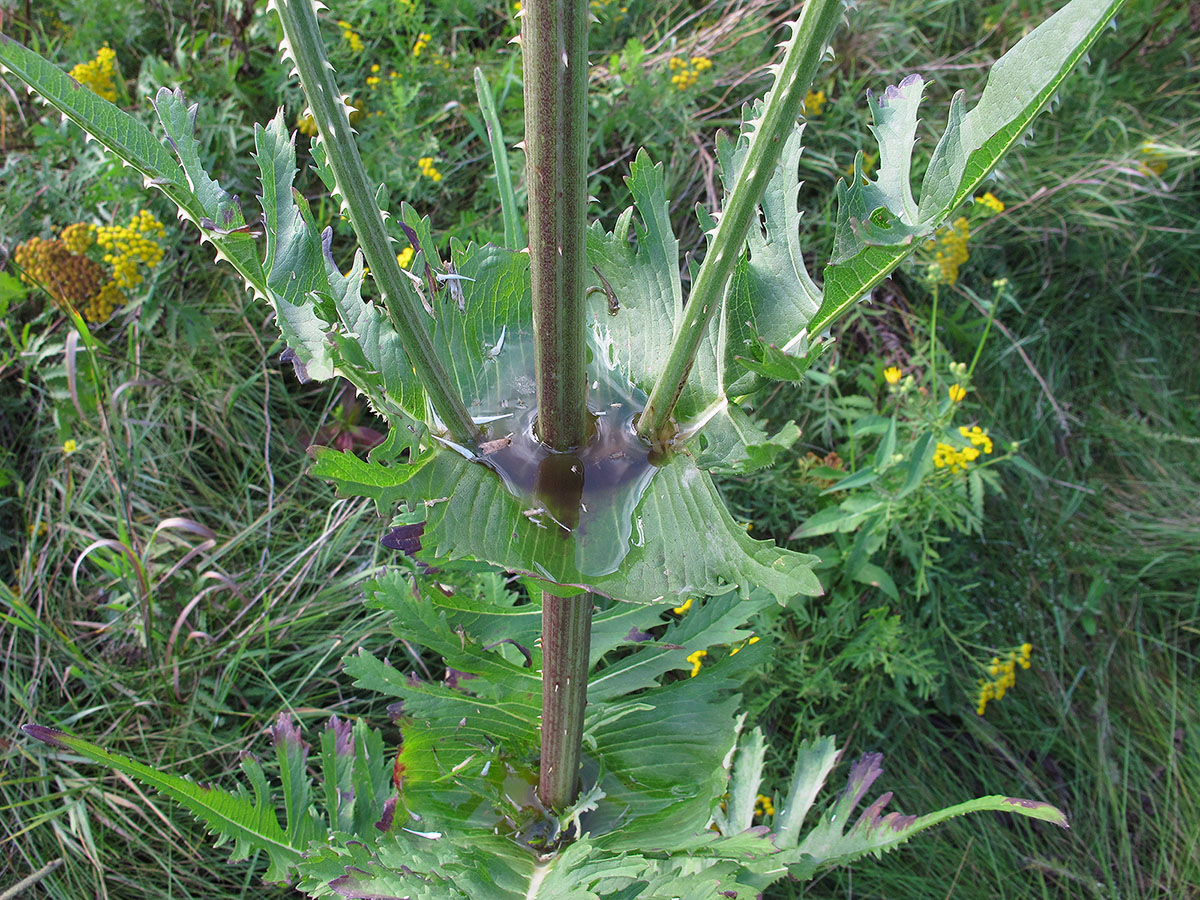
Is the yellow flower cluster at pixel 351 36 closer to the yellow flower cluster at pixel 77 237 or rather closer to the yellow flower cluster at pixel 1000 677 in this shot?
the yellow flower cluster at pixel 77 237

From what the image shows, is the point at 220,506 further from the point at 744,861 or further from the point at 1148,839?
the point at 1148,839

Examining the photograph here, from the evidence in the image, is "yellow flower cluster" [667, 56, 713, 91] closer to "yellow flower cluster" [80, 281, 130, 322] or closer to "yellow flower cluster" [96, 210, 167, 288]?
"yellow flower cluster" [96, 210, 167, 288]

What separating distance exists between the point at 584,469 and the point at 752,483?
111 centimetres

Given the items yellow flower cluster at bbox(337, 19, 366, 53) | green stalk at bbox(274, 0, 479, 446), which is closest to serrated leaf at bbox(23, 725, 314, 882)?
green stalk at bbox(274, 0, 479, 446)

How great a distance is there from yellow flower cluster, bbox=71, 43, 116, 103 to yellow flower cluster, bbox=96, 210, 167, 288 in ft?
1.03

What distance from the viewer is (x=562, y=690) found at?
0.84 meters

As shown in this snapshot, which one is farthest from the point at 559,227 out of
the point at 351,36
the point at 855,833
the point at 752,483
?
the point at 351,36

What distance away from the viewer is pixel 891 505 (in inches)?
59.1

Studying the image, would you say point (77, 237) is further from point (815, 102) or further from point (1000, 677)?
point (1000, 677)

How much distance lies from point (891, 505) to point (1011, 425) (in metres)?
0.82

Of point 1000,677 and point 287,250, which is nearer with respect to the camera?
point 287,250

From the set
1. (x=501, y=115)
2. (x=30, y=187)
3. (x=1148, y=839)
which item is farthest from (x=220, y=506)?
(x=1148, y=839)

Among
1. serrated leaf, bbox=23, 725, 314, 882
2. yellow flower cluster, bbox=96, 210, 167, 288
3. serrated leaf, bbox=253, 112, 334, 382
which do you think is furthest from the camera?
yellow flower cluster, bbox=96, 210, 167, 288

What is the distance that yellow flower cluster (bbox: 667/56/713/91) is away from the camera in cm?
203
